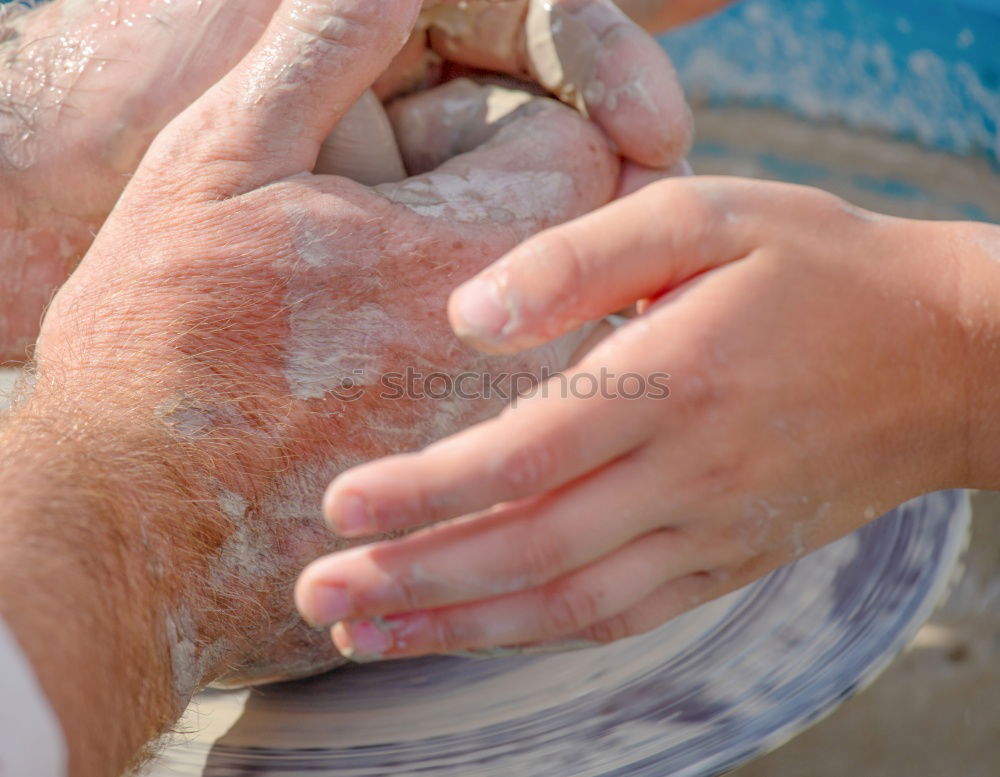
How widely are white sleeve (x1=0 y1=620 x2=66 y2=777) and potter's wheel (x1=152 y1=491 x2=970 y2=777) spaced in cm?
30

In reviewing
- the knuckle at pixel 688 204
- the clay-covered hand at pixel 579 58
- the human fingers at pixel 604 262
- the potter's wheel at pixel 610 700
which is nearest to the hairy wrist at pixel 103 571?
the potter's wheel at pixel 610 700

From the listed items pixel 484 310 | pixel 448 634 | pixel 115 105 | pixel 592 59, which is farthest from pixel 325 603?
pixel 592 59

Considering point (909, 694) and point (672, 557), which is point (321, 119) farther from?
point (909, 694)

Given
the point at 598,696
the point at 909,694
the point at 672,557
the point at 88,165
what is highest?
the point at 88,165

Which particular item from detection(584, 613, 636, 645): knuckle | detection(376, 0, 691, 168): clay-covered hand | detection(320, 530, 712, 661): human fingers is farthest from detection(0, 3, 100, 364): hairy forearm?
detection(584, 613, 636, 645): knuckle

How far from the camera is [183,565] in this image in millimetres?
782

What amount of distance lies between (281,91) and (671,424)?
0.51 metres

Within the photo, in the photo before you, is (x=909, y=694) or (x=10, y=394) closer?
(x=10, y=394)

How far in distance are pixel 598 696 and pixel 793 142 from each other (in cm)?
214

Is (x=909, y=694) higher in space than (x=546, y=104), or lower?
lower

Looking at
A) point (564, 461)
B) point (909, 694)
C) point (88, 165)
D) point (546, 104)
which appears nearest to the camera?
point (564, 461)

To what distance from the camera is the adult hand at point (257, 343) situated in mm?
795

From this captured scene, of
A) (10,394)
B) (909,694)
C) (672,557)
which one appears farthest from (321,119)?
(909,694)

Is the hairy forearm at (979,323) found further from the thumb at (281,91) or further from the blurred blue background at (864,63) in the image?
the blurred blue background at (864,63)
